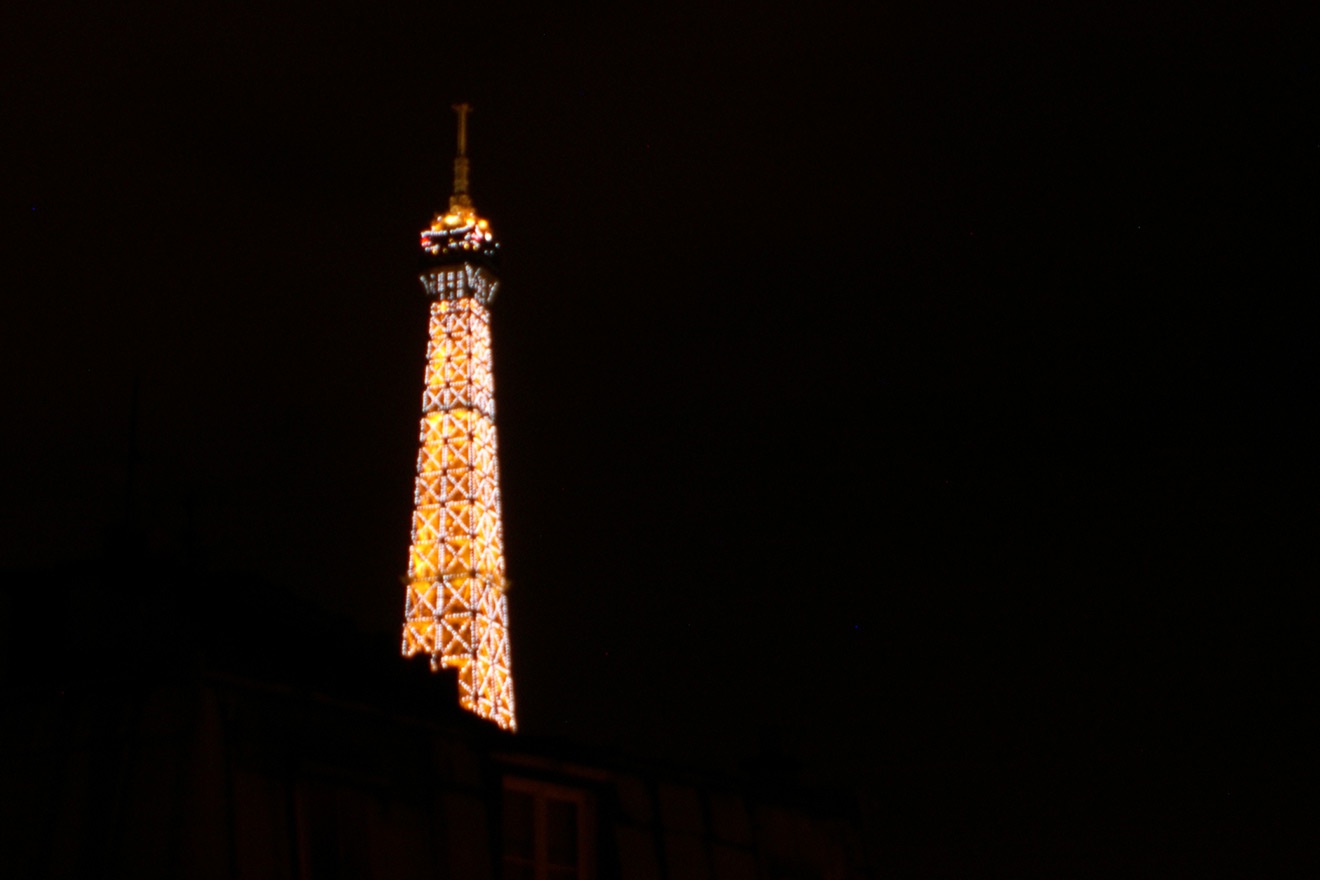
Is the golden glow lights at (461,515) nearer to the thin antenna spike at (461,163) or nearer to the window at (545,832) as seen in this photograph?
the thin antenna spike at (461,163)

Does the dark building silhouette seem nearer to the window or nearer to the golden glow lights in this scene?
the window

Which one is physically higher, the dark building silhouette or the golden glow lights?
the golden glow lights

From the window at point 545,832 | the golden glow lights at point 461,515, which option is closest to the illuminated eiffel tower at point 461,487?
the golden glow lights at point 461,515

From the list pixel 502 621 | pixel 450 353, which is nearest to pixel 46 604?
pixel 502 621

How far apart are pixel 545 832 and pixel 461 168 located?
80659 millimetres

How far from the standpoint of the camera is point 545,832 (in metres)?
16.4

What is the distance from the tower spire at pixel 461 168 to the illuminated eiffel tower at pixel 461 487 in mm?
174

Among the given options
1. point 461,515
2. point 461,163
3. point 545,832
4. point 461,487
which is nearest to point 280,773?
point 545,832

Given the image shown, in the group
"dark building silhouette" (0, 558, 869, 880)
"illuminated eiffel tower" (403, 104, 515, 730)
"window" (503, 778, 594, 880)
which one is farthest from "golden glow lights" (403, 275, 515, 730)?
"window" (503, 778, 594, 880)

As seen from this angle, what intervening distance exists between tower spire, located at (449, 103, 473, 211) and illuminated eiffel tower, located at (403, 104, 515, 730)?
0.57 feet

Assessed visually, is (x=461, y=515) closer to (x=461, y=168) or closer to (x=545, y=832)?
(x=461, y=168)

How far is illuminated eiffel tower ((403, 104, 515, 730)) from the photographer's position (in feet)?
258

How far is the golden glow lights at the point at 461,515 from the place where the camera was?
78.5 meters

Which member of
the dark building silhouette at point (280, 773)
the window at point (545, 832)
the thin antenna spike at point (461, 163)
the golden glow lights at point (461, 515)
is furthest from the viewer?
the thin antenna spike at point (461, 163)
